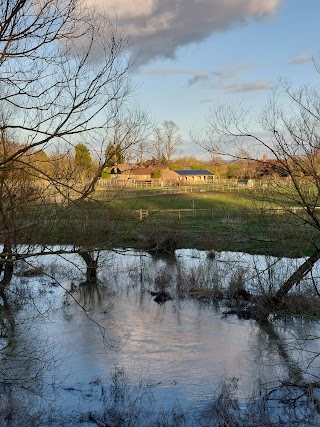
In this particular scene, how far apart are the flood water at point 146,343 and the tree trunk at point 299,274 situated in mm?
495

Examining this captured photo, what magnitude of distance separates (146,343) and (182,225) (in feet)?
54.0

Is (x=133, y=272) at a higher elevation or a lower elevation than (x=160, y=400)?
higher

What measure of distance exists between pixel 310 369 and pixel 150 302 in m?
5.49

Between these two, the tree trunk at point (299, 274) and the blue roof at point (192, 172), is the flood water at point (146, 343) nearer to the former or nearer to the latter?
the tree trunk at point (299, 274)

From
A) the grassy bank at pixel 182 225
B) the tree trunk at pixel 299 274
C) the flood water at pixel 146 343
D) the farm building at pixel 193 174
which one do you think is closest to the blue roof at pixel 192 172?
the farm building at pixel 193 174

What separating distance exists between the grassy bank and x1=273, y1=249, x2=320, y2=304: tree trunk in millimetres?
263

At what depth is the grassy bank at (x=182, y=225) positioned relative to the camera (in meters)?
7.13

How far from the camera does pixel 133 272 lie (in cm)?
1634

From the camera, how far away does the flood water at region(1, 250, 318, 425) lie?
7941 mm

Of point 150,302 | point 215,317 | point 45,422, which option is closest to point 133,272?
point 150,302

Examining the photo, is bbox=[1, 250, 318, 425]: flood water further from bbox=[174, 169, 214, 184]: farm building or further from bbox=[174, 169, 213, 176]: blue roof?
bbox=[174, 169, 213, 176]: blue roof

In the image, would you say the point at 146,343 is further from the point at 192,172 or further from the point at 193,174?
the point at 192,172

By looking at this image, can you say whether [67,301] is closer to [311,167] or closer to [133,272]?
[133,272]

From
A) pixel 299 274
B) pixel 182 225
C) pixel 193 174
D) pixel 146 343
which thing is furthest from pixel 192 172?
pixel 299 274
